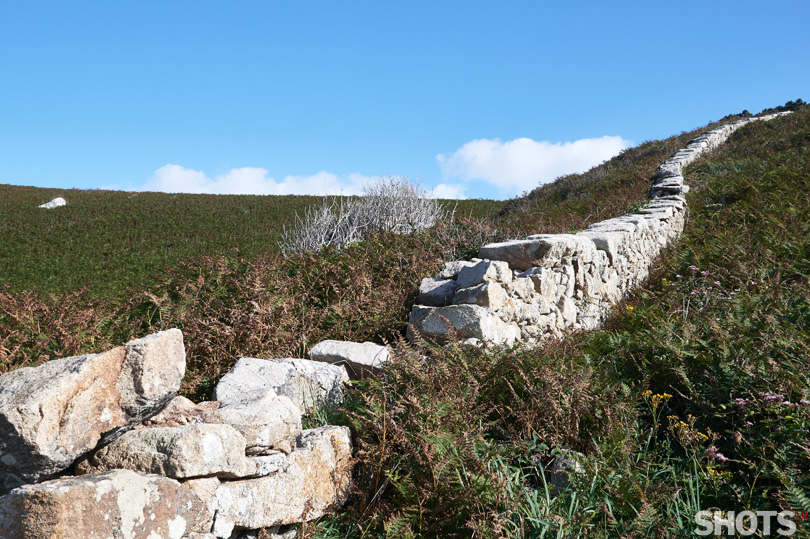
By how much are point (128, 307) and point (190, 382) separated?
1.80 m

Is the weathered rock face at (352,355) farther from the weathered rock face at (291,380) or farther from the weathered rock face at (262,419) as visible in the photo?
the weathered rock face at (262,419)

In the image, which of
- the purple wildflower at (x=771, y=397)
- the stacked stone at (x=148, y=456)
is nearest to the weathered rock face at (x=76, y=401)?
the stacked stone at (x=148, y=456)

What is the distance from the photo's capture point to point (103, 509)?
2086 mm

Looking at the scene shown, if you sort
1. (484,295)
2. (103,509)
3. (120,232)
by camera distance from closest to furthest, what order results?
(103,509) < (484,295) < (120,232)

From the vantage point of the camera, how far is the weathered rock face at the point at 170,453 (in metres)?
2.41

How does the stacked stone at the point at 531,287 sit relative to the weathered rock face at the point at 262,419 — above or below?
above

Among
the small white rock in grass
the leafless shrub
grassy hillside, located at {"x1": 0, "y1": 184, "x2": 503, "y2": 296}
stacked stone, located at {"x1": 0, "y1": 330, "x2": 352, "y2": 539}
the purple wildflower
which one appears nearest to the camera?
stacked stone, located at {"x1": 0, "y1": 330, "x2": 352, "y2": 539}

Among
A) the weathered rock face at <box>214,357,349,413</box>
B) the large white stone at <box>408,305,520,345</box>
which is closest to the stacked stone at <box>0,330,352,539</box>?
the weathered rock face at <box>214,357,349,413</box>

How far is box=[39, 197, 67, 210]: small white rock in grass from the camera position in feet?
84.3

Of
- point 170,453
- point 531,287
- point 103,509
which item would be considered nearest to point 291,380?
point 170,453

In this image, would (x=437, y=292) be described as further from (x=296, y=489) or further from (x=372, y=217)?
(x=372, y=217)

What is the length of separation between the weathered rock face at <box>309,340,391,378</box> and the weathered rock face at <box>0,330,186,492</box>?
1851 mm

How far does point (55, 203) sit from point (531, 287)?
28.6 m

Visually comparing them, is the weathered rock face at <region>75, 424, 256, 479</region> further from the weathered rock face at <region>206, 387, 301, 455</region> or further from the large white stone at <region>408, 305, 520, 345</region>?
the large white stone at <region>408, 305, 520, 345</region>
